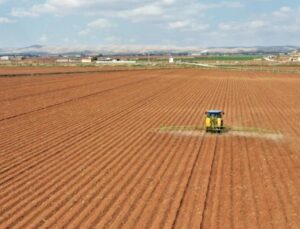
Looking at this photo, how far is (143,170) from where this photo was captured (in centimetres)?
1398

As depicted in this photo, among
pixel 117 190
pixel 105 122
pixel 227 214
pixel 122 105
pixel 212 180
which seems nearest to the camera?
pixel 227 214

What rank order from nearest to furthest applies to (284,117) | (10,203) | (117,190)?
(10,203), (117,190), (284,117)

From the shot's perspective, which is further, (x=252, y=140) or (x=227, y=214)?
(x=252, y=140)

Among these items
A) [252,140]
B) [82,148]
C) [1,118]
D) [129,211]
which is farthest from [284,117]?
[129,211]

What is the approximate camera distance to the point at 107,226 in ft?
31.8

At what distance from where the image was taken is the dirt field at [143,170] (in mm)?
10297

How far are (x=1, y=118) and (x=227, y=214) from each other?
1637cm

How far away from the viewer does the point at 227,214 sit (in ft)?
34.0

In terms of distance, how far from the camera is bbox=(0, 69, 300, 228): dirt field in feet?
33.8

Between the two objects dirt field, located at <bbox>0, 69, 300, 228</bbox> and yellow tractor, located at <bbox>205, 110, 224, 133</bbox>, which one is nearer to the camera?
dirt field, located at <bbox>0, 69, 300, 228</bbox>

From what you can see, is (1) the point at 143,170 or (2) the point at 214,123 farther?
(2) the point at 214,123

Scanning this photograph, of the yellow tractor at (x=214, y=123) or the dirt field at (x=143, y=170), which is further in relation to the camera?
the yellow tractor at (x=214, y=123)

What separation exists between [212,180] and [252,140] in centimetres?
Answer: 629

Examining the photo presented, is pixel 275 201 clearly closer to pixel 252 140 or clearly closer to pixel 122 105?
pixel 252 140
